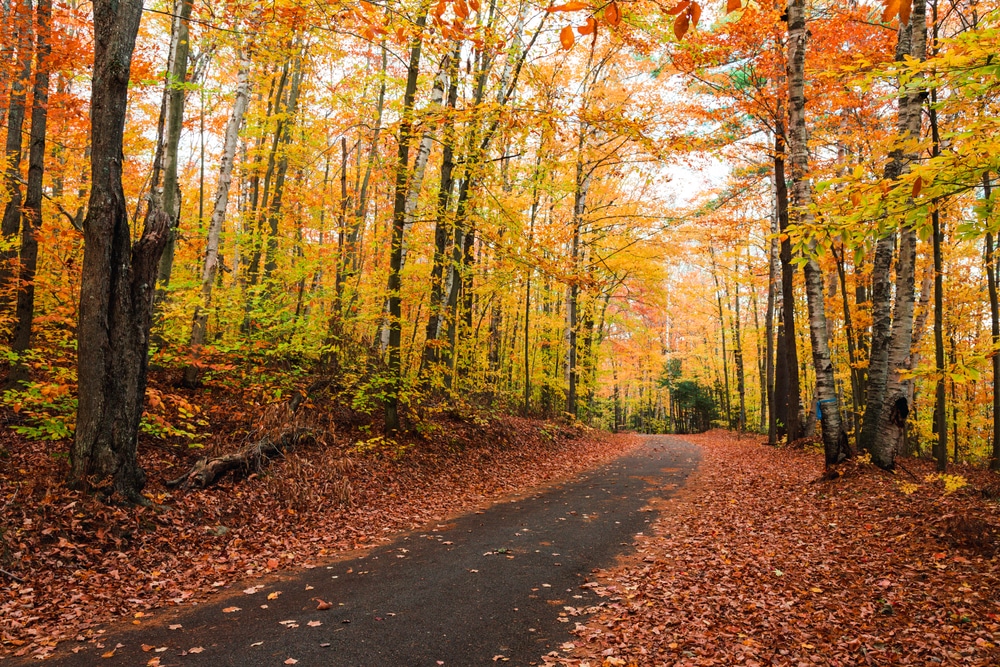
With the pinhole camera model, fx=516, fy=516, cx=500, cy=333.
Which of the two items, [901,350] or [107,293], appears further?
[901,350]

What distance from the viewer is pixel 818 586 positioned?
5.27 meters

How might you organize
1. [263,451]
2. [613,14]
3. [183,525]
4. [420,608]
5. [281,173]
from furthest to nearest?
[281,173], [263,451], [183,525], [420,608], [613,14]

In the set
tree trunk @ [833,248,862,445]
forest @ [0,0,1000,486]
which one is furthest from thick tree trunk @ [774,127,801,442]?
tree trunk @ [833,248,862,445]

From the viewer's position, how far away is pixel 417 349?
1491cm

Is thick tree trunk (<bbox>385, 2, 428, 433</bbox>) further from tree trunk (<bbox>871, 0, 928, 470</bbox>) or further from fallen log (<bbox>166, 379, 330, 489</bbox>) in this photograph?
tree trunk (<bbox>871, 0, 928, 470</bbox>)

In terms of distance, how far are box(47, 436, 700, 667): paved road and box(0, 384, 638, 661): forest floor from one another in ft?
2.12

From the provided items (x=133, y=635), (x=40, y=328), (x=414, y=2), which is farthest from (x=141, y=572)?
(x=414, y=2)

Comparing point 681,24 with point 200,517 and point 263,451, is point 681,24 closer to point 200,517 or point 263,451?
point 200,517

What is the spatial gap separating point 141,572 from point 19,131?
9.44 m

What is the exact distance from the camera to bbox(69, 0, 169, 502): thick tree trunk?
20.7 feet

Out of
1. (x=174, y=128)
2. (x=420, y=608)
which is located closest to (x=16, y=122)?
(x=174, y=128)

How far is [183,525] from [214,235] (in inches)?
263

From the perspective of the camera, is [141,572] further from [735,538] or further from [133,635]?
[735,538]

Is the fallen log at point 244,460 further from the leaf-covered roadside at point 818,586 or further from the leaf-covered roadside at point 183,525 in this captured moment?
the leaf-covered roadside at point 818,586
